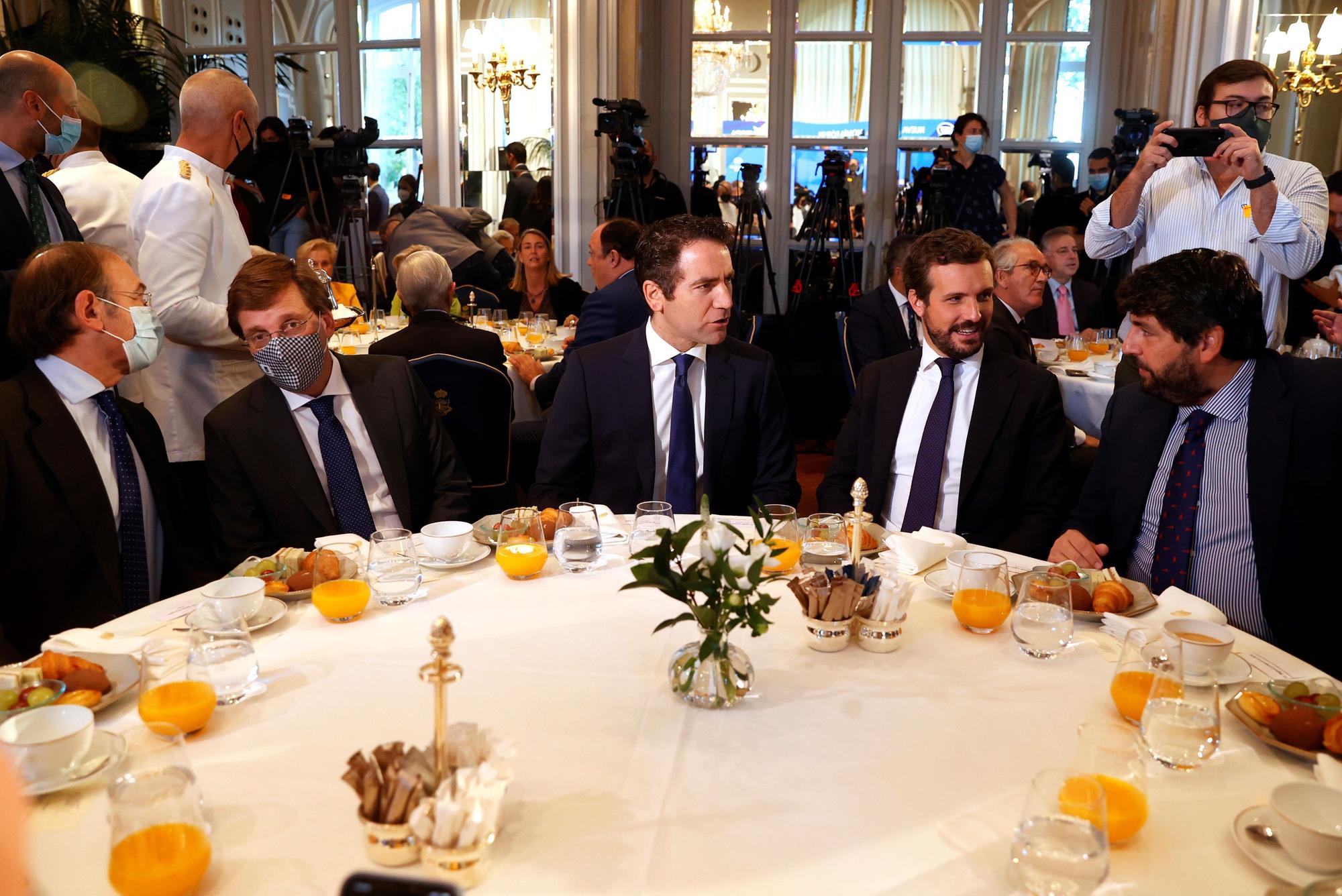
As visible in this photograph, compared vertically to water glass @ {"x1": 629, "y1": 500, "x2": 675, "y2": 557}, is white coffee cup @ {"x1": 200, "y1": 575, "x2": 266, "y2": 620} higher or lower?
lower

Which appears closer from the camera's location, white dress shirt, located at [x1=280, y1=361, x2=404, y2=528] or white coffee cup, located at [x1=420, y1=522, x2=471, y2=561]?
white coffee cup, located at [x1=420, y1=522, x2=471, y2=561]

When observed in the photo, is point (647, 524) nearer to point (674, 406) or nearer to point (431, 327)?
point (674, 406)

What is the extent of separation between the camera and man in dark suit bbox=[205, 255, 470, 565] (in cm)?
236

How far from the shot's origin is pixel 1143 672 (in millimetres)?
1373

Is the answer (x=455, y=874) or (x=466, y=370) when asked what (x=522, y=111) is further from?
(x=455, y=874)

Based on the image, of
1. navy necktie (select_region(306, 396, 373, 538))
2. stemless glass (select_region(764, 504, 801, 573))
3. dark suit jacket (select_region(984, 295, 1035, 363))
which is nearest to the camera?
stemless glass (select_region(764, 504, 801, 573))

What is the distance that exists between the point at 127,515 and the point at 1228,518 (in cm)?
238

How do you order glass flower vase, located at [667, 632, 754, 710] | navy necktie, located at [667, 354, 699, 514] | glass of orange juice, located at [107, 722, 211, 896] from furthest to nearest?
1. navy necktie, located at [667, 354, 699, 514]
2. glass flower vase, located at [667, 632, 754, 710]
3. glass of orange juice, located at [107, 722, 211, 896]

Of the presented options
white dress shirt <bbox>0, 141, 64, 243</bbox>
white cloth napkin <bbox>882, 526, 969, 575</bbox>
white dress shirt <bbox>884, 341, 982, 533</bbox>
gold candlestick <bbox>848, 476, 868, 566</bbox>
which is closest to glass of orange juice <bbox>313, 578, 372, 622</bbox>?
gold candlestick <bbox>848, 476, 868, 566</bbox>

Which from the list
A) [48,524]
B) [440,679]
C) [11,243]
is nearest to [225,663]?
[440,679]

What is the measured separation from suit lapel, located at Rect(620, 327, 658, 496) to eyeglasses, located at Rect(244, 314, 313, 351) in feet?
2.73

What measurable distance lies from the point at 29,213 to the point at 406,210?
498 centimetres

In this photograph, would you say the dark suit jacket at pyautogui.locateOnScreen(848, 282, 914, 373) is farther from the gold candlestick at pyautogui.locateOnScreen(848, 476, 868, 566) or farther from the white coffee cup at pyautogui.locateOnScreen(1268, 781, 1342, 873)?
the white coffee cup at pyautogui.locateOnScreen(1268, 781, 1342, 873)

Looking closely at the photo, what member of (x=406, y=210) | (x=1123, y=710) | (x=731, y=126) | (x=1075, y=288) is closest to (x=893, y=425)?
(x=1123, y=710)
